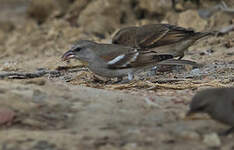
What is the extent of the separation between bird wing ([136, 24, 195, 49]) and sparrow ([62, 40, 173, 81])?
154cm

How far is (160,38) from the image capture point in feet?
27.6

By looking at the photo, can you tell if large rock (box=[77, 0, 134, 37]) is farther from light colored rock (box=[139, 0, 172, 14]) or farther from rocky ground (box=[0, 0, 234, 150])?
rocky ground (box=[0, 0, 234, 150])

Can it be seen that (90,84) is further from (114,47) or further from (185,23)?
(185,23)

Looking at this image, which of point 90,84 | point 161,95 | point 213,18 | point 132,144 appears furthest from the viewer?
point 213,18

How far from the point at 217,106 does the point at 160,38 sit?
4606 mm

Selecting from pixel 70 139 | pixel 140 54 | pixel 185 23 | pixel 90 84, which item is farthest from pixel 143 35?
pixel 70 139

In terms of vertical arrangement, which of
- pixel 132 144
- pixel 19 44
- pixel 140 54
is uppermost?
pixel 19 44

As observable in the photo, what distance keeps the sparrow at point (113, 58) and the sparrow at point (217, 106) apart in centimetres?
254

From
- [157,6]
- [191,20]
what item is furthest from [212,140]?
[157,6]

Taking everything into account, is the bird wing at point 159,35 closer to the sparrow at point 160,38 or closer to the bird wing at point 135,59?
the sparrow at point 160,38

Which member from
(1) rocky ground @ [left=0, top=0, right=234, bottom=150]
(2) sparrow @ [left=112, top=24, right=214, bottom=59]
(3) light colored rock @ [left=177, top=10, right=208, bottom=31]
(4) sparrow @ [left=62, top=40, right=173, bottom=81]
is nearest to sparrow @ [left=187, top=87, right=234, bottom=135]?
(1) rocky ground @ [left=0, top=0, right=234, bottom=150]

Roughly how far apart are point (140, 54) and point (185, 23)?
4928 millimetres

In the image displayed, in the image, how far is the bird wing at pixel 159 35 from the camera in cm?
826

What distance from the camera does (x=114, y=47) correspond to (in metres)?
6.66
